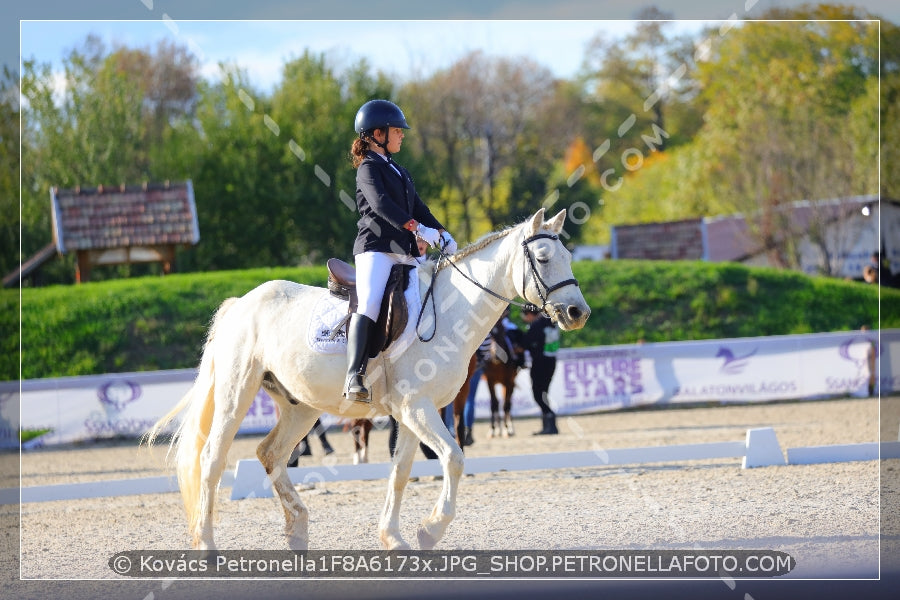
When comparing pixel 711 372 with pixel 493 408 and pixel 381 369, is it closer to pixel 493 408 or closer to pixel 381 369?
pixel 493 408

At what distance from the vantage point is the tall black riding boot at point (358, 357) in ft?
18.8

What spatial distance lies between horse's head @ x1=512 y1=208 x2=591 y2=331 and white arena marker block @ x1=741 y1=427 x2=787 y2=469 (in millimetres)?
4550

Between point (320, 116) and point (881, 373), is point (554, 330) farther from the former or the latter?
point (320, 116)

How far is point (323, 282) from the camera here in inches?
856

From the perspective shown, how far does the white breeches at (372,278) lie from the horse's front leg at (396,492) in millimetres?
789

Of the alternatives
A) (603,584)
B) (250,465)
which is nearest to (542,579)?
(603,584)

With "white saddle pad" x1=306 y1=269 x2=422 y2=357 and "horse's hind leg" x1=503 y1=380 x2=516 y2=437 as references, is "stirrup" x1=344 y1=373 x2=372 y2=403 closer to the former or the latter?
"white saddle pad" x1=306 y1=269 x2=422 y2=357

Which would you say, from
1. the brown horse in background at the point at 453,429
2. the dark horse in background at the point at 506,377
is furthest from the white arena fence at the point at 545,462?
the dark horse in background at the point at 506,377

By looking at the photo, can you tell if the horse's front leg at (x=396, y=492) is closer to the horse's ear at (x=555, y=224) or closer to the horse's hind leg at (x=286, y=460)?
the horse's hind leg at (x=286, y=460)

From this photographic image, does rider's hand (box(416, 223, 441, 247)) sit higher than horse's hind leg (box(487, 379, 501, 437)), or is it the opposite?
rider's hand (box(416, 223, 441, 247))

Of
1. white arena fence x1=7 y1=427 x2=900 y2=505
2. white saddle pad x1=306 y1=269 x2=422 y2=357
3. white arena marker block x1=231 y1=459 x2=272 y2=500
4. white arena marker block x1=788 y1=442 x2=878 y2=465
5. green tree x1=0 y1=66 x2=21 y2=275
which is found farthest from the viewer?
green tree x1=0 y1=66 x2=21 y2=275

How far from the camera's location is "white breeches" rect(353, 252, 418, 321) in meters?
5.82

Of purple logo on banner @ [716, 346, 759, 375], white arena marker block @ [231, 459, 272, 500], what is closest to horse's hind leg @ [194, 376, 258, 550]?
white arena marker block @ [231, 459, 272, 500]

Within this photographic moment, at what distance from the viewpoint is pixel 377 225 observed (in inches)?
236
